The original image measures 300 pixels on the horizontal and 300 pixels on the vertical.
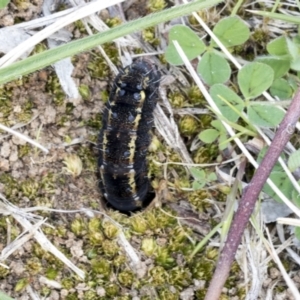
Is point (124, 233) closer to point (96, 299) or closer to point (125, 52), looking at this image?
point (96, 299)

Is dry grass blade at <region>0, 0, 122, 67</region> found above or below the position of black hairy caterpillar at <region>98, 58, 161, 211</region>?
above

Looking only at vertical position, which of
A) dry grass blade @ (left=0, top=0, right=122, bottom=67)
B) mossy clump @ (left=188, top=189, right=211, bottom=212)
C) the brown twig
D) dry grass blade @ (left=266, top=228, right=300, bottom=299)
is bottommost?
dry grass blade @ (left=266, top=228, right=300, bottom=299)

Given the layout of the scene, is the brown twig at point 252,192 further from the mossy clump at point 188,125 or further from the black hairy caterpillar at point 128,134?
the black hairy caterpillar at point 128,134

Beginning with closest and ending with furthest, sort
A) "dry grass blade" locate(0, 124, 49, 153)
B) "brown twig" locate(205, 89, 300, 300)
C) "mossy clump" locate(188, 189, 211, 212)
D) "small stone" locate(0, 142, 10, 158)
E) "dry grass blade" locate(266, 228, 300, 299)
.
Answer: "brown twig" locate(205, 89, 300, 300) → "dry grass blade" locate(266, 228, 300, 299) → "dry grass blade" locate(0, 124, 49, 153) → "small stone" locate(0, 142, 10, 158) → "mossy clump" locate(188, 189, 211, 212)

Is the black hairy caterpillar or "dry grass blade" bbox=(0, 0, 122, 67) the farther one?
the black hairy caterpillar

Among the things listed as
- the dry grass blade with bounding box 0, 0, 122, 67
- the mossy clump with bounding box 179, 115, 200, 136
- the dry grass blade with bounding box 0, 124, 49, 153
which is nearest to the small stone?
the dry grass blade with bounding box 0, 124, 49, 153

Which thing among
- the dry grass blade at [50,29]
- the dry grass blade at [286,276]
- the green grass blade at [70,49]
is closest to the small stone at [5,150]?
the dry grass blade at [50,29]

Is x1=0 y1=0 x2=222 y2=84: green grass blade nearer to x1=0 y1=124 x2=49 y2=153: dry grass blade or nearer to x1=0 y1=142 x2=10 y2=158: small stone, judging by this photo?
x1=0 y1=124 x2=49 y2=153: dry grass blade
